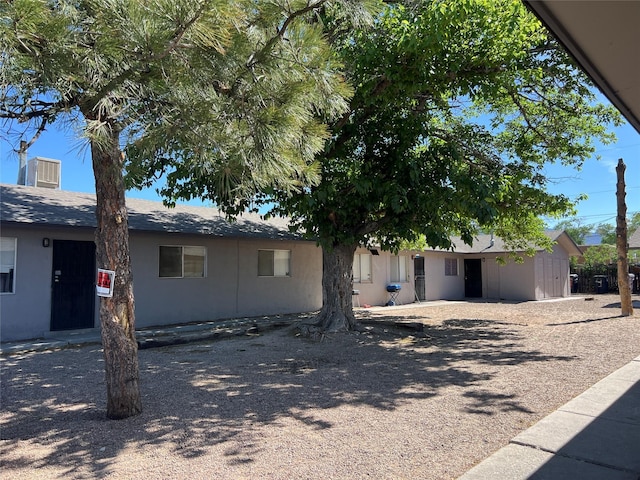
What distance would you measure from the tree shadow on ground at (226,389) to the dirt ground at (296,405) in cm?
2

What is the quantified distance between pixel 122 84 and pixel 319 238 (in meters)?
7.16

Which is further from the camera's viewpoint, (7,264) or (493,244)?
(493,244)

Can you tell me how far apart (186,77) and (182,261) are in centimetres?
1022

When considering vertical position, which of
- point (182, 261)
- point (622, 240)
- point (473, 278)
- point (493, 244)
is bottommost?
point (473, 278)

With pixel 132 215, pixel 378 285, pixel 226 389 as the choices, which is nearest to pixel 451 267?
pixel 378 285

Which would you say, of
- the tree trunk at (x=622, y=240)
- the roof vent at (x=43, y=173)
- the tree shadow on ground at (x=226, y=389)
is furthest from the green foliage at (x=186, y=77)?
the tree trunk at (x=622, y=240)

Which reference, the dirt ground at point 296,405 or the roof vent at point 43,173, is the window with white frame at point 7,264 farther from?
the roof vent at point 43,173

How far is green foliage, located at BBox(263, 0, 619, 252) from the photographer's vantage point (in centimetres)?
816

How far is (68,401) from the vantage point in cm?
597

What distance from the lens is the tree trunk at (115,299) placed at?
16.6 feet

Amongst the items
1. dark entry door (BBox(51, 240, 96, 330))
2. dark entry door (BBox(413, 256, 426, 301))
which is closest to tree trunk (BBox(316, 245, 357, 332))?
dark entry door (BBox(51, 240, 96, 330))

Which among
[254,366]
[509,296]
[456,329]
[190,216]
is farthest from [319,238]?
[509,296]

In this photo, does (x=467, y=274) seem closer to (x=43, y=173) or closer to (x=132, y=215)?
(x=132, y=215)

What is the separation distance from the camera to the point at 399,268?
847 inches
